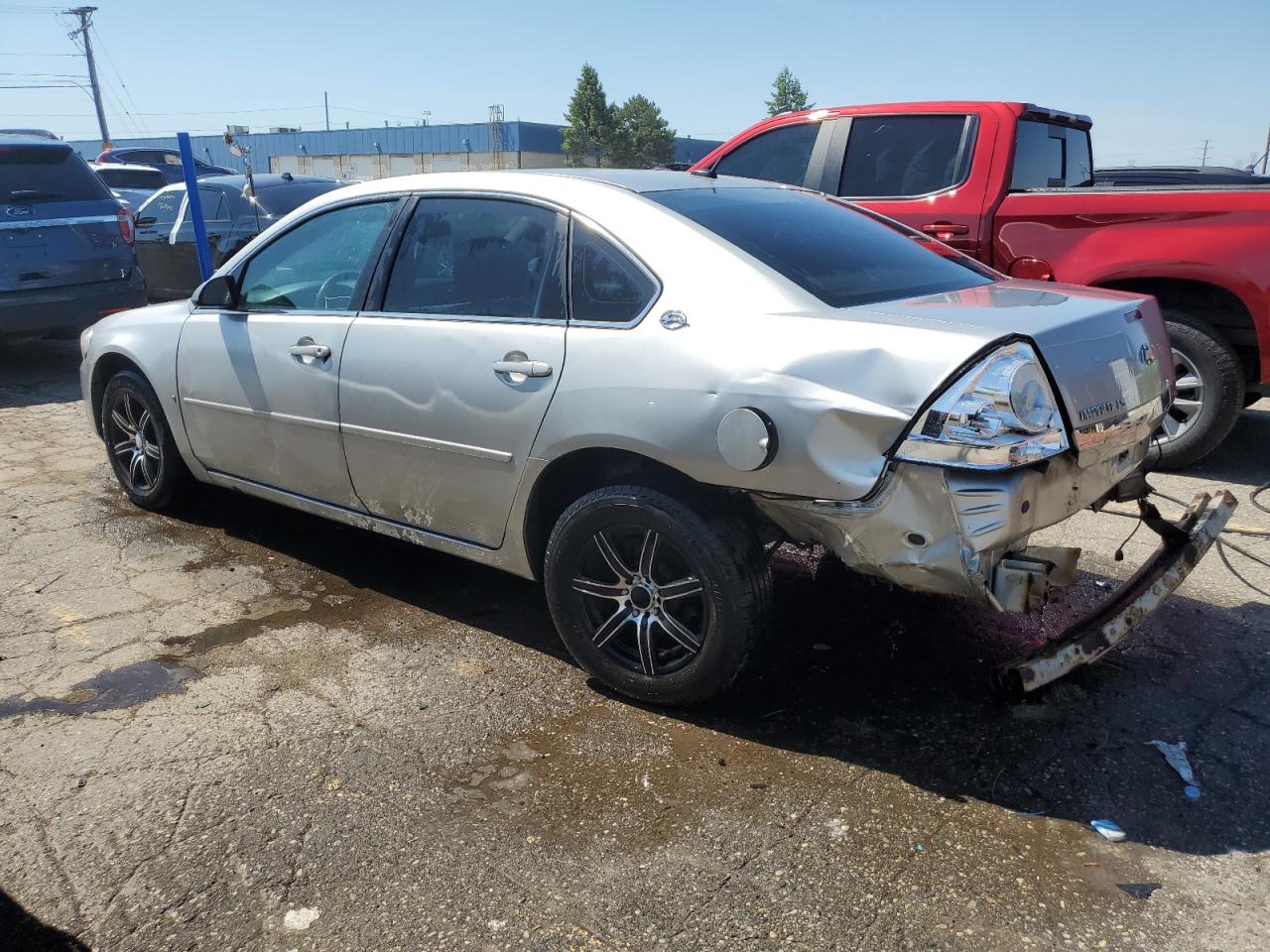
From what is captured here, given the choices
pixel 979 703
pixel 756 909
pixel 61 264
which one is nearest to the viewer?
pixel 756 909

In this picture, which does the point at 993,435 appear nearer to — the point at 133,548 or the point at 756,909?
the point at 756,909

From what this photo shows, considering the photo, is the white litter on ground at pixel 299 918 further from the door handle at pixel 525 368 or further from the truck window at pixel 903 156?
the truck window at pixel 903 156

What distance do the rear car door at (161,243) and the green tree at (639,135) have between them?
58.8 m

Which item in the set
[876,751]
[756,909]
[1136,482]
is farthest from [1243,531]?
[756,909]

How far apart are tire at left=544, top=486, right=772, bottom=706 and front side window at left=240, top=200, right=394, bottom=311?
1476mm

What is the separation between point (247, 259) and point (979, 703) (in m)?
3.44

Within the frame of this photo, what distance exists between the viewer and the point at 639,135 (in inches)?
→ 2736

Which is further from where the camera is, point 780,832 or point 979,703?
point 979,703

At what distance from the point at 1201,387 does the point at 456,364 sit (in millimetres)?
4194

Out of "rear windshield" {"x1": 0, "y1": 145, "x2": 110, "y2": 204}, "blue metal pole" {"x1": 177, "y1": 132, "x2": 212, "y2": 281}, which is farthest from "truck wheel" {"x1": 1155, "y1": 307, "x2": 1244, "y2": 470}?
"rear windshield" {"x1": 0, "y1": 145, "x2": 110, "y2": 204}

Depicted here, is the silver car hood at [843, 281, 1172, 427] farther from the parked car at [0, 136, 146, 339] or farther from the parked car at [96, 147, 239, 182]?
the parked car at [96, 147, 239, 182]

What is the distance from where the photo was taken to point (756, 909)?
2266 mm

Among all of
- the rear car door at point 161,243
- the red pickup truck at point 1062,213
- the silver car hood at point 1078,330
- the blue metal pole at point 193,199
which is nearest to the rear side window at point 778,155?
the red pickup truck at point 1062,213

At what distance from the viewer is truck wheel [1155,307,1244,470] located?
528cm
